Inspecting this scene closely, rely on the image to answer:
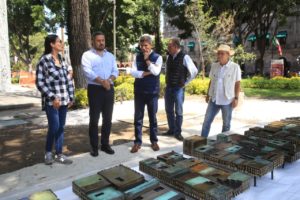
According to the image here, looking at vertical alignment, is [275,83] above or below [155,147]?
above

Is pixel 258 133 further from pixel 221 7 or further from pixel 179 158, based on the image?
pixel 221 7

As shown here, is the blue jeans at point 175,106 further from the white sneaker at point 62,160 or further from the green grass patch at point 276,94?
the green grass patch at point 276,94

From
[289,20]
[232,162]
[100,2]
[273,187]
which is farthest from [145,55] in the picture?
[289,20]

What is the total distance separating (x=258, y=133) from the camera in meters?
4.64

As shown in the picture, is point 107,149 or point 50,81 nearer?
point 50,81

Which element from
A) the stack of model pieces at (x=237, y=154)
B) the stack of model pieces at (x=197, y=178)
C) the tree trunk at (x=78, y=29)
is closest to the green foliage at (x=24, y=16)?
the tree trunk at (x=78, y=29)

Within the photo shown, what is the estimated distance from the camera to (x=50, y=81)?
4.50 metres

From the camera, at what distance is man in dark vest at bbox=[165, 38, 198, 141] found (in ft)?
19.5

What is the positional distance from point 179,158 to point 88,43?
7.65m

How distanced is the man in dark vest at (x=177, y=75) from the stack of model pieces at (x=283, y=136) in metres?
1.64

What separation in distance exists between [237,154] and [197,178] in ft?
2.78

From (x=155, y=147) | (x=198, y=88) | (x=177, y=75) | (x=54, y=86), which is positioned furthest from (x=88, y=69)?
(x=198, y=88)

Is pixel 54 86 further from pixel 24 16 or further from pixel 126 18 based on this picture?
pixel 24 16

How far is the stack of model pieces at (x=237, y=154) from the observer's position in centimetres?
336
